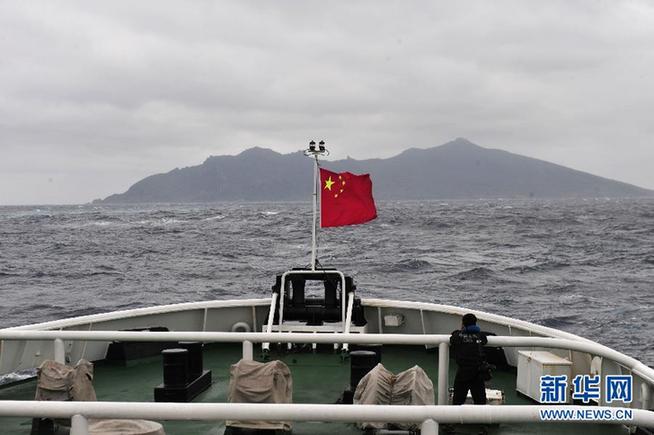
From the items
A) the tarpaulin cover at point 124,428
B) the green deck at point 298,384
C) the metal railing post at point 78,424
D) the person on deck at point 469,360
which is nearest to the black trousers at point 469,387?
the person on deck at point 469,360

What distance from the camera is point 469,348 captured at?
6.99 metres

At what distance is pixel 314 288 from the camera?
3192 centimetres

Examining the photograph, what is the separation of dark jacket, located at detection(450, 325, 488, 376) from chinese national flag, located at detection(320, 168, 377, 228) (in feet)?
16.8

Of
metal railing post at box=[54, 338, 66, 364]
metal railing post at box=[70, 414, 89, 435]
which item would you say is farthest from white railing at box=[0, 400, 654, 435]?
metal railing post at box=[54, 338, 66, 364]

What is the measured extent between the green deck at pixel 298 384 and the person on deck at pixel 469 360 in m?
0.44

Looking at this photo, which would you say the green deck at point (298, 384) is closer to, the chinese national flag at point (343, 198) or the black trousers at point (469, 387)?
the black trousers at point (469, 387)

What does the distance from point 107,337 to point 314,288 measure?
1000 inches

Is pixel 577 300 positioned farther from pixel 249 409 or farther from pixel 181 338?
pixel 249 409

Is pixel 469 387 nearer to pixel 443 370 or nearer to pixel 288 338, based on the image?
pixel 443 370

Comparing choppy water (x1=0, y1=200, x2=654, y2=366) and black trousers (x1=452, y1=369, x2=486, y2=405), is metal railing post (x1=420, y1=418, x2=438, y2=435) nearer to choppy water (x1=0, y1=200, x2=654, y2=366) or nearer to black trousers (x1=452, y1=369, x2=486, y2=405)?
black trousers (x1=452, y1=369, x2=486, y2=405)

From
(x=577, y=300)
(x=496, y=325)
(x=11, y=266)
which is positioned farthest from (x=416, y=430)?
(x=11, y=266)

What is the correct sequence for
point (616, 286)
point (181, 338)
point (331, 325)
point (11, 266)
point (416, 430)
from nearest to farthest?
1. point (416, 430)
2. point (181, 338)
3. point (331, 325)
4. point (616, 286)
5. point (11, 266)

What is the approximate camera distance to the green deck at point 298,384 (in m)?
7.14

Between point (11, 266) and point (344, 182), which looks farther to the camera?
point (11, 266)
